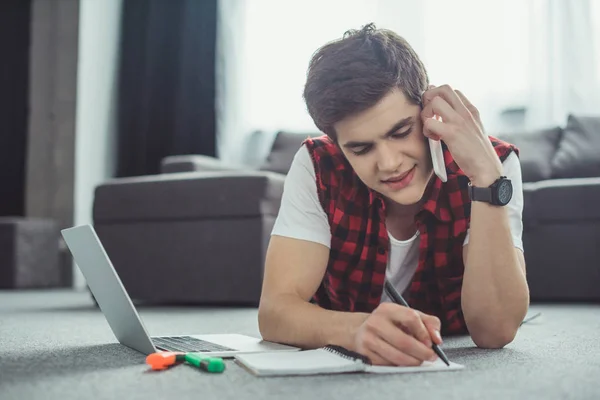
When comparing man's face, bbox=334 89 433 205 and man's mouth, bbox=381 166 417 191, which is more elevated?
man's face, bbox=334 89 433 205

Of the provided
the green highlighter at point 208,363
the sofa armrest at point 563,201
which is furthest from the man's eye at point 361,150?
the sofa armrest at point 563,201

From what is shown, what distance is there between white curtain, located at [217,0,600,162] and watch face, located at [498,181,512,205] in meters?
2.67

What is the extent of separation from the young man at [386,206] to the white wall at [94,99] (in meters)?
2.96

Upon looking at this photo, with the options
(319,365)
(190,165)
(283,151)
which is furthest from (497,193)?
(283,151)

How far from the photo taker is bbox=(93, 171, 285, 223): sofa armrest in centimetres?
270

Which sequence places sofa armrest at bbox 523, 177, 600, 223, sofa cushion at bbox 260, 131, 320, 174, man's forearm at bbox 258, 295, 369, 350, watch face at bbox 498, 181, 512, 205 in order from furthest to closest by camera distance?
sofa cushion at bbox 260, 131, 320, 174, sofa armrest at bbox 523, 177, 600, 223, watch face at bbox 498, 181, 512, 205, man's forearm at bbox 258, 295, 369, 350

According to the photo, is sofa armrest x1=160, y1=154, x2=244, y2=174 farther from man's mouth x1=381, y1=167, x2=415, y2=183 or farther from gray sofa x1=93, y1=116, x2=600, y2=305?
man's mouth x1=381, y1=167, x2=415, y2=183

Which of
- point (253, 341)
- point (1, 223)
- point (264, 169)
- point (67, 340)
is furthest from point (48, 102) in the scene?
point (253, 341)

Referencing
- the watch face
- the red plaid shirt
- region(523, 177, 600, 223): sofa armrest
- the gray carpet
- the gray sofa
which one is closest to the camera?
the gray carpet

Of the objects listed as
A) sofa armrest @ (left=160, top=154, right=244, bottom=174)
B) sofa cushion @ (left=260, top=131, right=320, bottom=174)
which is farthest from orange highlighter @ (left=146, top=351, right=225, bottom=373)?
sofa cushion @ (left=260, top=131, right=320, bottom=174)

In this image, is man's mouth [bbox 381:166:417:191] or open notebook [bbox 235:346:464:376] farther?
man's mouth [bbox 381:166:417:191]

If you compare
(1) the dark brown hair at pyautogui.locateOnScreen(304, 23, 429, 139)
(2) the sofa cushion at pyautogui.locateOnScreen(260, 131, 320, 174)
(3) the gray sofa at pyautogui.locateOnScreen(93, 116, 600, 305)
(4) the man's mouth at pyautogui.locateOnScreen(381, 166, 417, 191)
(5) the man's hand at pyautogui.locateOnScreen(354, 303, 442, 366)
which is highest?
(1) the dark brown hair at pyautogui.locateOnScreen(304, 23, 429, 139)

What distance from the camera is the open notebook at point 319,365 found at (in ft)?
3.33

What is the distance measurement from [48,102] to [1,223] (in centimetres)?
80
